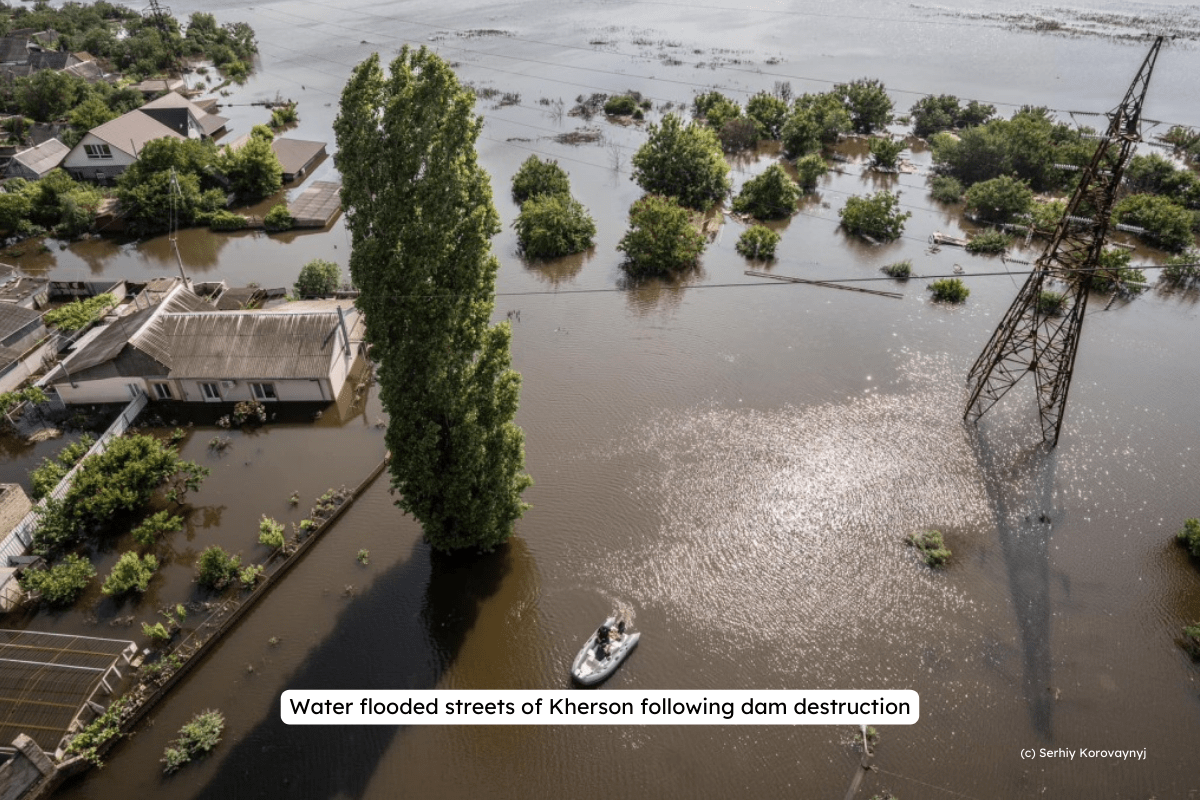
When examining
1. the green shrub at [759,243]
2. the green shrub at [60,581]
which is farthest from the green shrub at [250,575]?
the green shrub at [759,243]

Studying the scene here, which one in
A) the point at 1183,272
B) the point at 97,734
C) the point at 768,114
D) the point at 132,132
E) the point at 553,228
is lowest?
the point at 97,734

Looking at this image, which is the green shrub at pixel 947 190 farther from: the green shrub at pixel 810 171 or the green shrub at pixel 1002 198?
the green shrub at pixel 810 171

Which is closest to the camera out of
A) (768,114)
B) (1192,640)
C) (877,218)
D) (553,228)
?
(1192,640)

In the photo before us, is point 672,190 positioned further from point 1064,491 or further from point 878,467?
point 1064,491

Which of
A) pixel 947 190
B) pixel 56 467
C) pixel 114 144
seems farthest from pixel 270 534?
pixel 947 190

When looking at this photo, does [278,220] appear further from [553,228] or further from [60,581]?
[60,581]
